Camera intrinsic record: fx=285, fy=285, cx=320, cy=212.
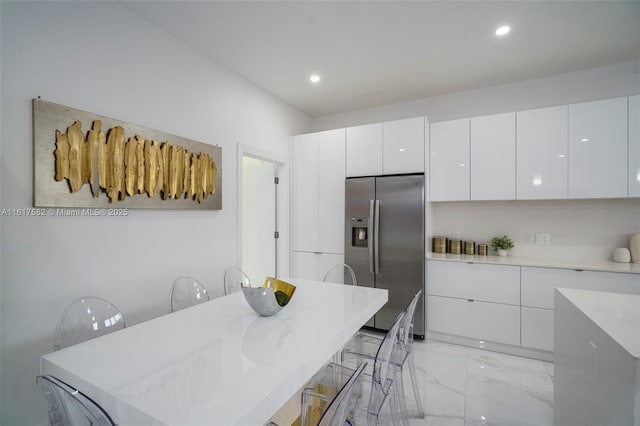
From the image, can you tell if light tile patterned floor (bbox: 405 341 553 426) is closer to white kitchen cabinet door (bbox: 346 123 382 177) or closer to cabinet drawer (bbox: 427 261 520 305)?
cabinet drawer (bbox: 427 261 520 305)

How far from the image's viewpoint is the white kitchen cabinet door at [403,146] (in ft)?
10.5

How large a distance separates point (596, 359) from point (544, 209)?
2461mm

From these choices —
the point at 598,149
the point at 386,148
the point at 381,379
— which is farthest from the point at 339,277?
the point at 598,149

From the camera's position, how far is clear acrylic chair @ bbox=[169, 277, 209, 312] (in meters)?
2.05

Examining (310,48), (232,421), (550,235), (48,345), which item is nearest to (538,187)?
(550,235)

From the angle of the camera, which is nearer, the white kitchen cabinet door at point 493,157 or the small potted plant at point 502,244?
the white kitchen cabinet door at point 493,157

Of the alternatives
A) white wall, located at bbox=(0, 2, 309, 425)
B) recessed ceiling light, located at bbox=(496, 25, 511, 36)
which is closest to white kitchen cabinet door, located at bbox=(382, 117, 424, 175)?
recessed ceiling light, located at bbox=(496, 25, 511, 36)

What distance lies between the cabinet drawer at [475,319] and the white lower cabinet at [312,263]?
1.20m

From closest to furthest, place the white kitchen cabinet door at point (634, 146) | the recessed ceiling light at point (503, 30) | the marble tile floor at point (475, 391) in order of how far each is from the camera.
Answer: the marble tile floor at point (475, 391)
the recessed ceiling light at point (503, 30)
the white kitchen cabinet door at point (634, 146)

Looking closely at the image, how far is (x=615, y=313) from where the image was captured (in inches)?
51.8

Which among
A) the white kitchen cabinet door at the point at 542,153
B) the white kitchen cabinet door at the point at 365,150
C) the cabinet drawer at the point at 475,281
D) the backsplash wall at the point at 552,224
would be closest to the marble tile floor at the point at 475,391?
the cabinet drawer at the point at 475,281

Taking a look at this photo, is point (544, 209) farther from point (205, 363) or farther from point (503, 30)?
point (205, 363)

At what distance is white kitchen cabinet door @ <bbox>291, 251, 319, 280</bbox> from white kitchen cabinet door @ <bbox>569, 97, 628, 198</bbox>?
111 inches

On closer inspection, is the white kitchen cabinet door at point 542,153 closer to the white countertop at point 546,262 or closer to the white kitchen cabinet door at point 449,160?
the white kitchen cabinet door at point 449,160
